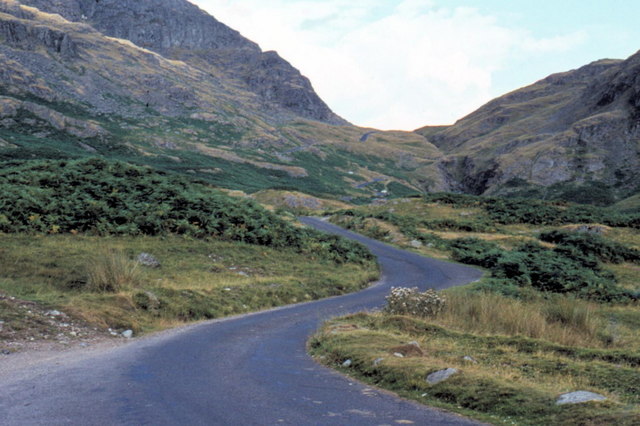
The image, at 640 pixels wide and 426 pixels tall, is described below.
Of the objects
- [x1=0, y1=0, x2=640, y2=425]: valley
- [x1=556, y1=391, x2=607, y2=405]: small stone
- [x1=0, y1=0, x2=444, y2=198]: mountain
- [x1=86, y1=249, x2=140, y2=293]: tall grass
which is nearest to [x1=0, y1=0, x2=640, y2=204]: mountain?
[x1=0, y1=0, x2=444, y2=198]: mountain

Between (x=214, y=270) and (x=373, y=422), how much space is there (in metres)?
18.1

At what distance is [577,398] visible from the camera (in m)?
6.13

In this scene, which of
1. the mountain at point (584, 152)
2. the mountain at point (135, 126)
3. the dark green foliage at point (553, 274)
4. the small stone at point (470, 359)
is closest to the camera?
the small stone at point (470, 359)

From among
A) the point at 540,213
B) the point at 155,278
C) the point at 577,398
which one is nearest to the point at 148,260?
the point at 155,278

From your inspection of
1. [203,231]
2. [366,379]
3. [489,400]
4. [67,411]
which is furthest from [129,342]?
[203,231]

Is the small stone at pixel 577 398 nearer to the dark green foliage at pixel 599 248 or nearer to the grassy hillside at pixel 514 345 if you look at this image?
the grassy hillside at pixel 514 345

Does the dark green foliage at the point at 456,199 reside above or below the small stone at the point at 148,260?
above

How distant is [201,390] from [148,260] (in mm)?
15297

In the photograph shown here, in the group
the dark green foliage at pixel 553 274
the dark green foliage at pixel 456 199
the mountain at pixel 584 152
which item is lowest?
the dark green foliage at pixel 553 274

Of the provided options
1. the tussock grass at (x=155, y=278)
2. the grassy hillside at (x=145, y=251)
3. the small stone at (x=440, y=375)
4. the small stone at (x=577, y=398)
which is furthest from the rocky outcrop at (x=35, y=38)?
the small stone at (x=577, y=398)

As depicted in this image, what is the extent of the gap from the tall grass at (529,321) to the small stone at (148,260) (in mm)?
13493

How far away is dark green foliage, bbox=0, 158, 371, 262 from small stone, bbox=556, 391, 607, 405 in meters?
23.0

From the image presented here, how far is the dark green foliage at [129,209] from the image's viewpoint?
944 inches

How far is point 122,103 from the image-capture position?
159 metres
